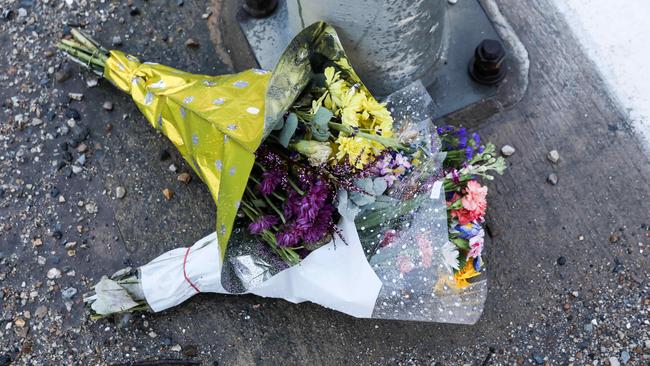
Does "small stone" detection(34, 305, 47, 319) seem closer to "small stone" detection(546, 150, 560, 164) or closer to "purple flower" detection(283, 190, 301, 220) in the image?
"purple flower" detection(283, 190, 301, 220)

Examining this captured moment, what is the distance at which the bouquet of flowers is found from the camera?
7.50 ft

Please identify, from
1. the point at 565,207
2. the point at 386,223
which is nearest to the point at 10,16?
the point at 386,223

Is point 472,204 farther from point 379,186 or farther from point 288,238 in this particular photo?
point 288,238

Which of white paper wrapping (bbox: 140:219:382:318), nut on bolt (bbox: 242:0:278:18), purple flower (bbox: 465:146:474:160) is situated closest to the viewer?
white paper wrapping (bbox: 140:219:382:318)

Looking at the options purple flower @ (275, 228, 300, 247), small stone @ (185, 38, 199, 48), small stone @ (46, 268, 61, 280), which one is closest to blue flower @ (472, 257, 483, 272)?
purple flower @ (275, 228, 300, 247)

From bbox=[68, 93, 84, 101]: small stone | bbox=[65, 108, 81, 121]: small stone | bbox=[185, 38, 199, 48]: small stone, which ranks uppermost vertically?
bbox=[185, 38, 199, 48]: small stone

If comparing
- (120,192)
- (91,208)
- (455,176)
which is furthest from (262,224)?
(91,208)

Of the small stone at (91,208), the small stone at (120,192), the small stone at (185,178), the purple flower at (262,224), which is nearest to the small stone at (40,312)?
the small stone at (91,208)

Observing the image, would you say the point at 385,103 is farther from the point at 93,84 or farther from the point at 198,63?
the point at 93,84

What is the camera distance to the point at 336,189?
2328 mm

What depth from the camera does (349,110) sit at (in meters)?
2.33

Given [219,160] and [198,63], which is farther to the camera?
[198,63]

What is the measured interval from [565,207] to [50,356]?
8.51 ft

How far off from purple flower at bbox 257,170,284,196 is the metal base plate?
1125 millimetres
